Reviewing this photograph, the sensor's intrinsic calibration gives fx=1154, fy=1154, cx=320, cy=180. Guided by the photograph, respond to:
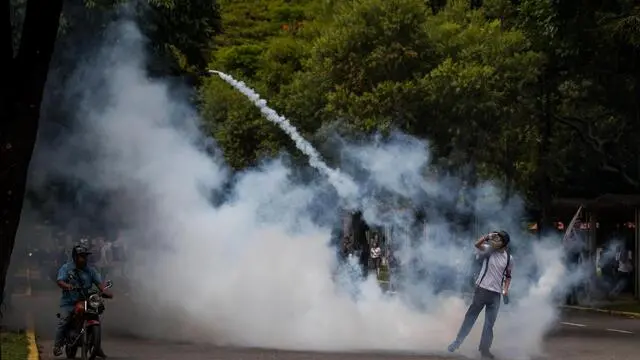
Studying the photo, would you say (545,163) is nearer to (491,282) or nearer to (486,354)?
(491,282)

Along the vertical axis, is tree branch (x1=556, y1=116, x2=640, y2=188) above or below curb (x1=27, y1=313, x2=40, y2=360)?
above

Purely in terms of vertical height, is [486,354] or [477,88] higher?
[477,88]

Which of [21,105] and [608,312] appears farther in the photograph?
[608,312]

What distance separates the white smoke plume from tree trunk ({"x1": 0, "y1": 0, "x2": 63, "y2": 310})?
613 centimetres

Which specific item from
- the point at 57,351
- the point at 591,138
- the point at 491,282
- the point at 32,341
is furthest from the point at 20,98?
the point at 591,138

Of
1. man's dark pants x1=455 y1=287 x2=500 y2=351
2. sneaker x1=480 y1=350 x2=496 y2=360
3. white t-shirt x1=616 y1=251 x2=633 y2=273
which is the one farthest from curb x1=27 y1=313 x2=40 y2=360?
white t-shirt x1=616 y1=251 x2=633 y2=273

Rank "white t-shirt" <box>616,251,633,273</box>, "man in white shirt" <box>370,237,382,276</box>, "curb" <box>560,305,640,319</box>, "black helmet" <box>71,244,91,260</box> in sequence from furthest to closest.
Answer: "man in white shirt" <box>370,237,382,276</box> → "white t-shirt" <box>616,251,633,273</box> → "curb" <box>560,305,640,319</box> → "black helmet" <box>71,244,91,260</box>

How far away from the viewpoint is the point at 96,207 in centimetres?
2006

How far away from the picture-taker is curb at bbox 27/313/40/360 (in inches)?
561

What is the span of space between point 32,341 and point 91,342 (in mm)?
2602

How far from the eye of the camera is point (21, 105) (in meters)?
10.9

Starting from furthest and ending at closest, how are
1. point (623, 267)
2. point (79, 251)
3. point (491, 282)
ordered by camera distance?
point (623, 267) < point (491, 282) < point (79, 251)

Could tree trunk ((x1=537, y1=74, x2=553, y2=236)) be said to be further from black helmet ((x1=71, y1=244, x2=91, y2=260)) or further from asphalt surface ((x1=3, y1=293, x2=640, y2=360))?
black helmet ((x1=71, y1=244, x2=91, y2=260))

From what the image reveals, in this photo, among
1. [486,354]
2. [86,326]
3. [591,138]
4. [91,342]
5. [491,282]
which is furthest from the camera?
[591,138]
